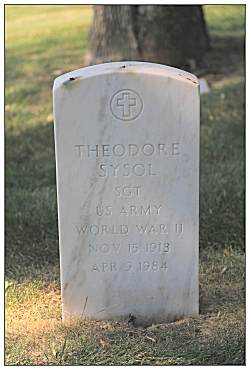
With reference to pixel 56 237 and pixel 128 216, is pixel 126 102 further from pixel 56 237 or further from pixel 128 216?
pixel 56 237

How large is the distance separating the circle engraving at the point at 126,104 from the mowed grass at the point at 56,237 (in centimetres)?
115

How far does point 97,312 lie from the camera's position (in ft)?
12.8

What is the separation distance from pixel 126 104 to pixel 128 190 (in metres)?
0.46

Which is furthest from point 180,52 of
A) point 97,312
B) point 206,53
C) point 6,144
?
point 97,312

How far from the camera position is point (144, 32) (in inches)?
314

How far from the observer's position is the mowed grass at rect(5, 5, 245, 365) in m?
3.66

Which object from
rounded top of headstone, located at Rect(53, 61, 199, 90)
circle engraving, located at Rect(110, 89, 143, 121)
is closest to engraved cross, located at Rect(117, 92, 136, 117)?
circle engraving, located at Rect(110, 89, 143, 121)

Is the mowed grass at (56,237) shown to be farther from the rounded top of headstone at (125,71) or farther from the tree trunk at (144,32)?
the rounded top of headstone at (125,71)

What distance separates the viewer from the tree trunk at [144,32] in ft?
25.9

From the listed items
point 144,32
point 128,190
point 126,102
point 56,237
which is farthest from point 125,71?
point 144,32

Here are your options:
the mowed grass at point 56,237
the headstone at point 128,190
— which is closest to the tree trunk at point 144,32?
the mowed grass at point 56,237
